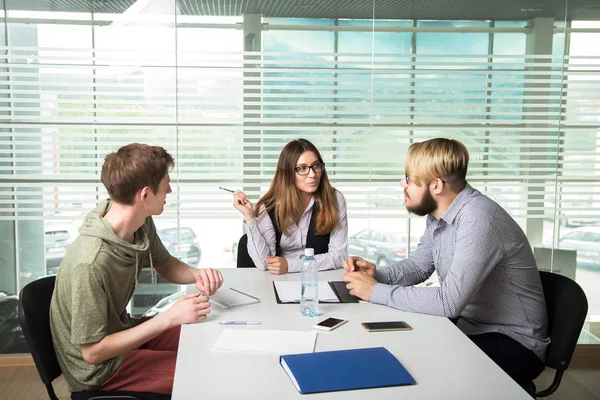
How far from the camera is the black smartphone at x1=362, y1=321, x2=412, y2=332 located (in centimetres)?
193

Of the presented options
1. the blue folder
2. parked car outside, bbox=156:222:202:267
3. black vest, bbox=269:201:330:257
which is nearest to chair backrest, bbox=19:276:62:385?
the blue folder

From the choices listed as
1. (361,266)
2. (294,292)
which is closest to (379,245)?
(361,266)

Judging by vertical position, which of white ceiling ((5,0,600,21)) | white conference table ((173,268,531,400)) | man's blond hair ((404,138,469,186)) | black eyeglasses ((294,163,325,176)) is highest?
white ceiling ((5,0,600,21))

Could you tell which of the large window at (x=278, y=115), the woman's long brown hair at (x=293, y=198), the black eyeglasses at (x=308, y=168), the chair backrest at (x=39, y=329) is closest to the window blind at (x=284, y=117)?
the large window at (x=278, y=115)

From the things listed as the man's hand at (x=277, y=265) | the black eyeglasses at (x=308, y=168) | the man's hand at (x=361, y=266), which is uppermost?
the black eyeglasses at (x=308, y=168)

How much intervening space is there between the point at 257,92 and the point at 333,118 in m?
0.54

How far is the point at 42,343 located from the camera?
1899 mm

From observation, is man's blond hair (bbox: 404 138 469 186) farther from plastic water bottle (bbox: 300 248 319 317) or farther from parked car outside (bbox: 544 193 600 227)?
parked car outside (bbox: 544 193 600 227)

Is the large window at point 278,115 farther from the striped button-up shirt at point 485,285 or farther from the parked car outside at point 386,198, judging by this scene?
the striped button-up shirt at point 485,285

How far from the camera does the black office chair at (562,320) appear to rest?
2.10 m

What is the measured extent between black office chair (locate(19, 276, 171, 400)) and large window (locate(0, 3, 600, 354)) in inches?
75.8

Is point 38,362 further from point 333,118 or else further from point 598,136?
point 598,136

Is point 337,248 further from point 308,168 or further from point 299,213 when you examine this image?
point 308,168

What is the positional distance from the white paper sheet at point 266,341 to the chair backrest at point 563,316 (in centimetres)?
95
